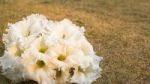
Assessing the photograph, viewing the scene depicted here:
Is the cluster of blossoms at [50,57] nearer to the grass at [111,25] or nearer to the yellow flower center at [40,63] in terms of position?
the yellow flower center at [40,63]

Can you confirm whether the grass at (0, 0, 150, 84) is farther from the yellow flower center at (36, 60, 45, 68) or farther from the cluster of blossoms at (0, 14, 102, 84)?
the yellow flower center at (36, 60, 45, 68)

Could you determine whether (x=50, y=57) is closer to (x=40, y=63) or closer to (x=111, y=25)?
(x=40, y=63)

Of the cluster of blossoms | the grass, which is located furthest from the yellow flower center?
the grass

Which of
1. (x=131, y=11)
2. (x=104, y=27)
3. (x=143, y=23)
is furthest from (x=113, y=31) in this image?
(x=131, y=11)

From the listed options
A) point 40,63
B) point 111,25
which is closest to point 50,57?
point 40,63

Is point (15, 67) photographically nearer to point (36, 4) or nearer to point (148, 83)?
point (148, 83)
